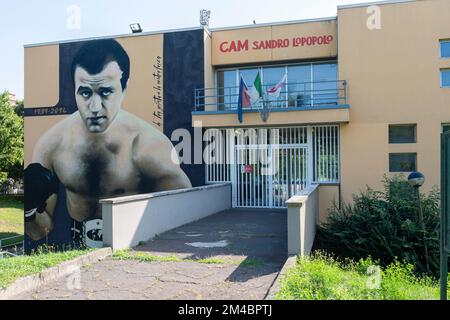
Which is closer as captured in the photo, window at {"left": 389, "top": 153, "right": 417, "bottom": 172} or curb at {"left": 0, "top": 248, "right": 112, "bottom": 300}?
curb at {"left": 0, "top": 248, "right": 112, "bottom": 300}

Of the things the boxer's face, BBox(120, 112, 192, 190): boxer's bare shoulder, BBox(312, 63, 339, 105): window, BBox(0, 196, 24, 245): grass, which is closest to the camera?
BBox(312, 63, 339, 105): window

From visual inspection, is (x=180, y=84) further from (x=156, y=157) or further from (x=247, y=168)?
(x=247, y=168)

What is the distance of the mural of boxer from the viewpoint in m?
14.8

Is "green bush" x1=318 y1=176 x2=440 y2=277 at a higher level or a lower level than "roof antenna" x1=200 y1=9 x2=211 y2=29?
lower

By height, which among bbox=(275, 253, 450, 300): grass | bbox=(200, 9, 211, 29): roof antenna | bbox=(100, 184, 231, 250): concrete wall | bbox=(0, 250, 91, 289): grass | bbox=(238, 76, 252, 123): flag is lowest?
bbox=(275, 253, 450, 300): grass

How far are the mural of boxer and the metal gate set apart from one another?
209 cm

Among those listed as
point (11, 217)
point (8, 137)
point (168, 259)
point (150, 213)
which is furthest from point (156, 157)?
point (8, 137)

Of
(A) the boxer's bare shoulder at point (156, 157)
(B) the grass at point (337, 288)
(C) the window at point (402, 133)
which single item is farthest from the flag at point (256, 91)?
(B) the grass at point (337, 288)

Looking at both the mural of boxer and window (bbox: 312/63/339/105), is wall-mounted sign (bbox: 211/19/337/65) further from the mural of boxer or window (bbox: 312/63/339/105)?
the mural of boxer

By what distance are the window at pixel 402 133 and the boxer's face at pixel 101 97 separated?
10.1 meters

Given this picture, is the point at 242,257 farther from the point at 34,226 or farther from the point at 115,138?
the point at 34,226

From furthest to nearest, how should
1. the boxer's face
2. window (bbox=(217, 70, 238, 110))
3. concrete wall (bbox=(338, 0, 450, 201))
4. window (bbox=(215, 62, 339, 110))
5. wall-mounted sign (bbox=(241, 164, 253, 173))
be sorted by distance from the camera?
the boxer's face
window (bbox=(217, 70, 238, 110))
window (bbox=(215, 62, 339, 110))
wall-mounted sign (bbox=(241, 164, 253, 173))
concrete wall (bbox=(338, 0, 450, 201))

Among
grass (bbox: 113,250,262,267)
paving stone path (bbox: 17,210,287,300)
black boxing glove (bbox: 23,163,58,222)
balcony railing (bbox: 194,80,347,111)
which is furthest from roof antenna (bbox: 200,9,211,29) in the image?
grass (bbox: 113,250,262,267)
